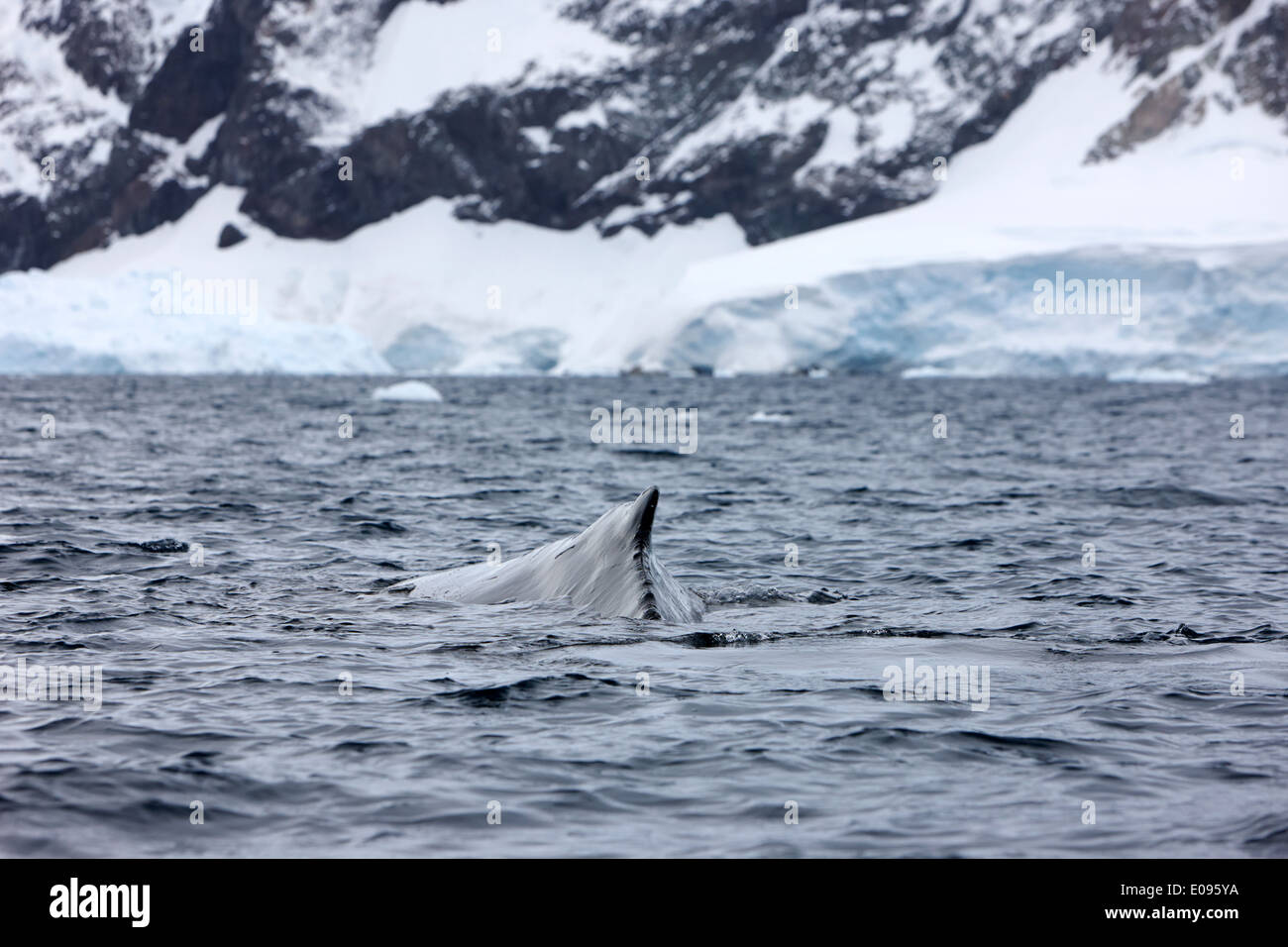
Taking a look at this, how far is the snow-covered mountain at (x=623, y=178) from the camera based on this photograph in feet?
245

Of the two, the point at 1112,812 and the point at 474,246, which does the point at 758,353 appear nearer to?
the point at 1112,812

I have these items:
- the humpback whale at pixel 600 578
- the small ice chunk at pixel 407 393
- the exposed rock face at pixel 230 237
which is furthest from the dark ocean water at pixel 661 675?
the exposed rock face at pixel 230 237

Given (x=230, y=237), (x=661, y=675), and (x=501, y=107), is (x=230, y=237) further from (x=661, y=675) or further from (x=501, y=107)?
(x=661, y=675)

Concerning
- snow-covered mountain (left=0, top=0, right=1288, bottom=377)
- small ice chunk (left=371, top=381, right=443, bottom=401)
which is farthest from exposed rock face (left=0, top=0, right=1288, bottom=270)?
small ice chunk (left=371, top=381, right=443, bottom=401)

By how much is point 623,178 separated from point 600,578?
15444cm

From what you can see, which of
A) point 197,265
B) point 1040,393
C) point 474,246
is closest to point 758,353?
point 1040,393

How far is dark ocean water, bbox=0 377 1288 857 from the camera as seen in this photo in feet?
19.9

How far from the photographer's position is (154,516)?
16984 mm

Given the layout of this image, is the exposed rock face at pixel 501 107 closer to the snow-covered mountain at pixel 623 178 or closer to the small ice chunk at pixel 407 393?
the snow-covered mountain at pixel 623 178

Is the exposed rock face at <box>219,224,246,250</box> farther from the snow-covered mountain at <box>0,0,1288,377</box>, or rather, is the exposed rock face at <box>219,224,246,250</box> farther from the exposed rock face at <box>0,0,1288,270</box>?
the exposed rock face at <box>0,0,1288,270</box>

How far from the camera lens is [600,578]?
10.6 meters

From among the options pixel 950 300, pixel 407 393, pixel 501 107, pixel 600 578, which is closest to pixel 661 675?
pixel 600 578

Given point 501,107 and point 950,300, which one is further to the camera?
point 501,107

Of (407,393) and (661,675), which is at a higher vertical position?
(407,393)
